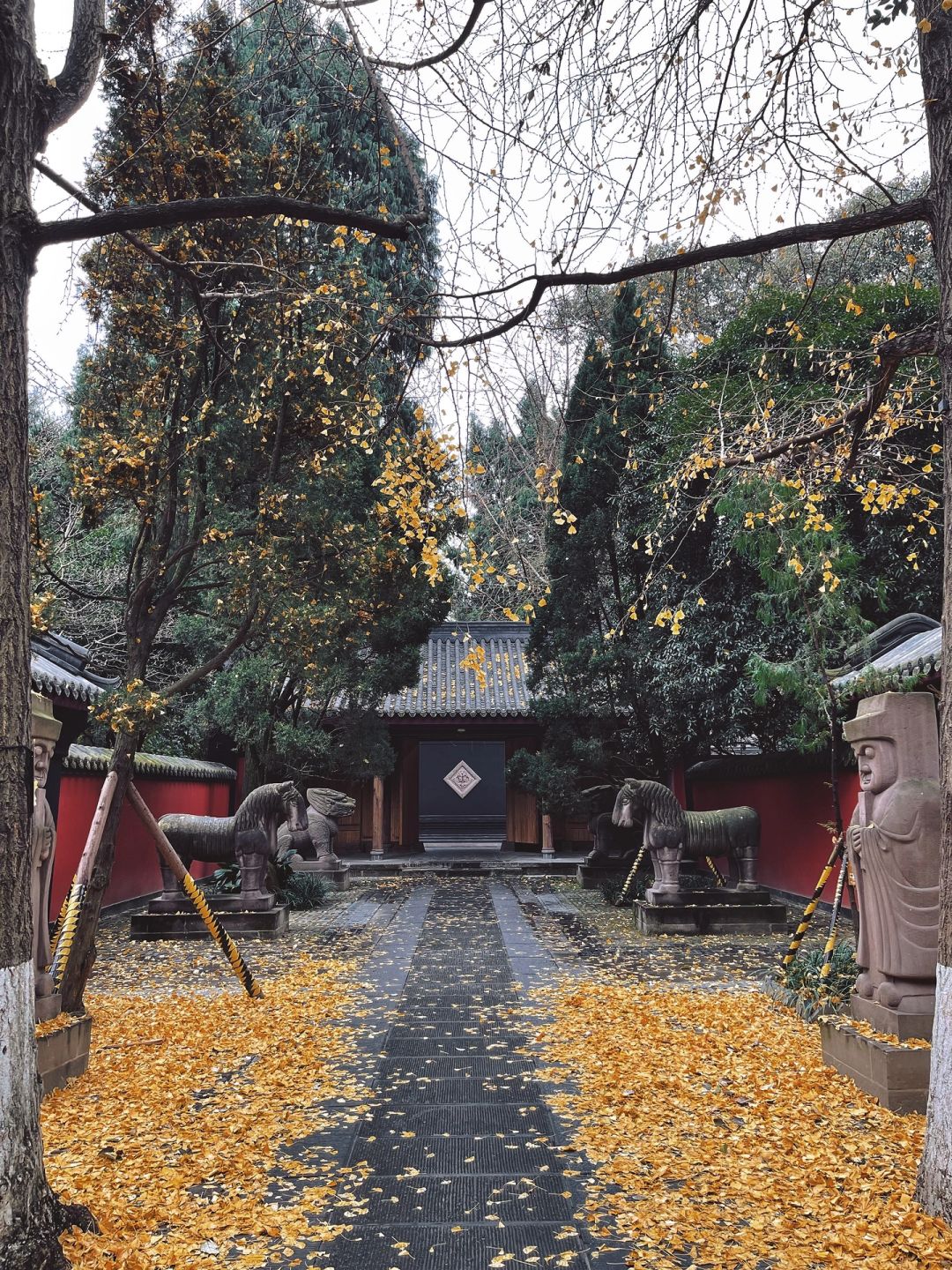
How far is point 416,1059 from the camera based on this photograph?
5621 mm

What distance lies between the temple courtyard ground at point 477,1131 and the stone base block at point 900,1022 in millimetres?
376

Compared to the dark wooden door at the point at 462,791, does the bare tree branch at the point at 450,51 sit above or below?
above

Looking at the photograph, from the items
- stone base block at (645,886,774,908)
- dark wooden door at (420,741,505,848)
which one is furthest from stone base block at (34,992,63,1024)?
dark wooden door at (420,741,505,848)

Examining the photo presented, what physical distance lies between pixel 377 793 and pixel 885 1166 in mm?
15603

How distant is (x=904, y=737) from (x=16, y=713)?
14.0 feet

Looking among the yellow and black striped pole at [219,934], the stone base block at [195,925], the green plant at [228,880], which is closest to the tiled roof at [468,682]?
the green plant at [228,880]

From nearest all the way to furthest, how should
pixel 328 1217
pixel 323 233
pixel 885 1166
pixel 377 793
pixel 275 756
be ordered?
pixel 328 1217
pixel 885 1166
pixel 323 233
pixel 275 756
pixel 377 793

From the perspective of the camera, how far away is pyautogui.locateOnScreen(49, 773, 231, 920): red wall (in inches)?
415

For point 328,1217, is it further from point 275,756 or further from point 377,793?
point 377,793

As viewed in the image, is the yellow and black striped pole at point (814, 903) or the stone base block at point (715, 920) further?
the stone base block at point (715, 920)

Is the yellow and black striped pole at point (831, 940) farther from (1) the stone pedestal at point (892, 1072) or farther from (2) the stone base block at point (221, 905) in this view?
(2) the stone base block at point (221, 905)

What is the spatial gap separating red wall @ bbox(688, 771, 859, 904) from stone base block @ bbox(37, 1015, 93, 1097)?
→ 8628 millimetres

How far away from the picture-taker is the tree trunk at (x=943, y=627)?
3.22 meters

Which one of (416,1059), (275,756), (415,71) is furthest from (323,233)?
(416,1059)
